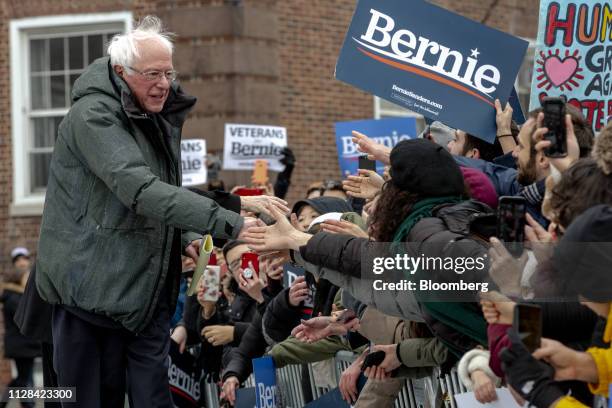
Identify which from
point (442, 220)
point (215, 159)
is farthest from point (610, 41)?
point (215, 159)

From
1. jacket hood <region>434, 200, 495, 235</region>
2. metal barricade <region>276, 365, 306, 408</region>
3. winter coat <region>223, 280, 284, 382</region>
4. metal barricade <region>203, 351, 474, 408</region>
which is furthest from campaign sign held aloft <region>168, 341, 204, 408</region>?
jacket hood <region>434, 200, 495, 235</region>

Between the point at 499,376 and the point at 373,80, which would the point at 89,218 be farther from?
the point at 499,376

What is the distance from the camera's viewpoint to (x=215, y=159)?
12.2 m

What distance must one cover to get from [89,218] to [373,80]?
4.88 ft

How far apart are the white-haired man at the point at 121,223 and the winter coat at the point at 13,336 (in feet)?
25.4

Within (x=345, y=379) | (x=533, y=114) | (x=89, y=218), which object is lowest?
(x=345, y=379)

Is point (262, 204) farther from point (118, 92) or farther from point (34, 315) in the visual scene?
point (34, 315)

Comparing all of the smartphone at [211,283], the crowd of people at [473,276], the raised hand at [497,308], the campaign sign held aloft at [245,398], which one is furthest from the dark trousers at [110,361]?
the smartphone at [211,283]

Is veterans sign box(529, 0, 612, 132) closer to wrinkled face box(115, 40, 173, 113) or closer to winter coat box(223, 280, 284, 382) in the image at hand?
wrinkled face box(115, 40, 173, 113)

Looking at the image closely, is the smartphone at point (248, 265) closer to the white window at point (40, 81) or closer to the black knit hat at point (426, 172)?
the black knit hat at point (426, 172)

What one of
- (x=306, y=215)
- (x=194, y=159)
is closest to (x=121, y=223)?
(x=306, y=215)

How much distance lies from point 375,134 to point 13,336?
17.5ft

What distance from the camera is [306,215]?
22.7 ft

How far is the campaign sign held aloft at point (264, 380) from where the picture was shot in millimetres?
6906
